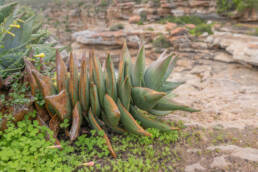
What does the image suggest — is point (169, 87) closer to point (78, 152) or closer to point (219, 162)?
point (219, 162)

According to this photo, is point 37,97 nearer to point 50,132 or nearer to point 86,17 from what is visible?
point 50,132

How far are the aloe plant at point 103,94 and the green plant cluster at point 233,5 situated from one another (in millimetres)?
19779

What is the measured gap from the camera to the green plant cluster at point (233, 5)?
17156 millimetres

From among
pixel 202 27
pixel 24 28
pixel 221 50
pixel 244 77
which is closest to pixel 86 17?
pixel 202 27

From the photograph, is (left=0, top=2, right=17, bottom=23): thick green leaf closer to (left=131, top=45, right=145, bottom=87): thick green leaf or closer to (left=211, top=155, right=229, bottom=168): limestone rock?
(left=131, top=45, right=145, bottom=87): thick green leaf

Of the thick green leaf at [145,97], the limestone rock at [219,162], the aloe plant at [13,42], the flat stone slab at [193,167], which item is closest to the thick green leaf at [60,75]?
the aloe plant at [13,42]

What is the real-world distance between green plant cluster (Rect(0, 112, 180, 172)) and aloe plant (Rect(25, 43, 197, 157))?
0.37 ft

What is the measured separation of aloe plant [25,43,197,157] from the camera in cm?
174

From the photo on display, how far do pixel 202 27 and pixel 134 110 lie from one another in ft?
52.9

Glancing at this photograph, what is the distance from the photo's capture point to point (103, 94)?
6.31ft

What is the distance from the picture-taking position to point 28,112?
1730mm

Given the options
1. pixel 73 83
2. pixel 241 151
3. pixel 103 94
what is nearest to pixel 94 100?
pixel 103 94

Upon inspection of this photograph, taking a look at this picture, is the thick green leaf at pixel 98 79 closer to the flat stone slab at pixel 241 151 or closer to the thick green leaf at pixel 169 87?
the thick green leaf at pixel 169 87

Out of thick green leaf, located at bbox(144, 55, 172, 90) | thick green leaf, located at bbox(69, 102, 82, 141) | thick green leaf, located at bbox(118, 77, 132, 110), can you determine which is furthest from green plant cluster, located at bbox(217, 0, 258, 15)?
thick green leaf, located at bbox(69, 102, 82, 141)
